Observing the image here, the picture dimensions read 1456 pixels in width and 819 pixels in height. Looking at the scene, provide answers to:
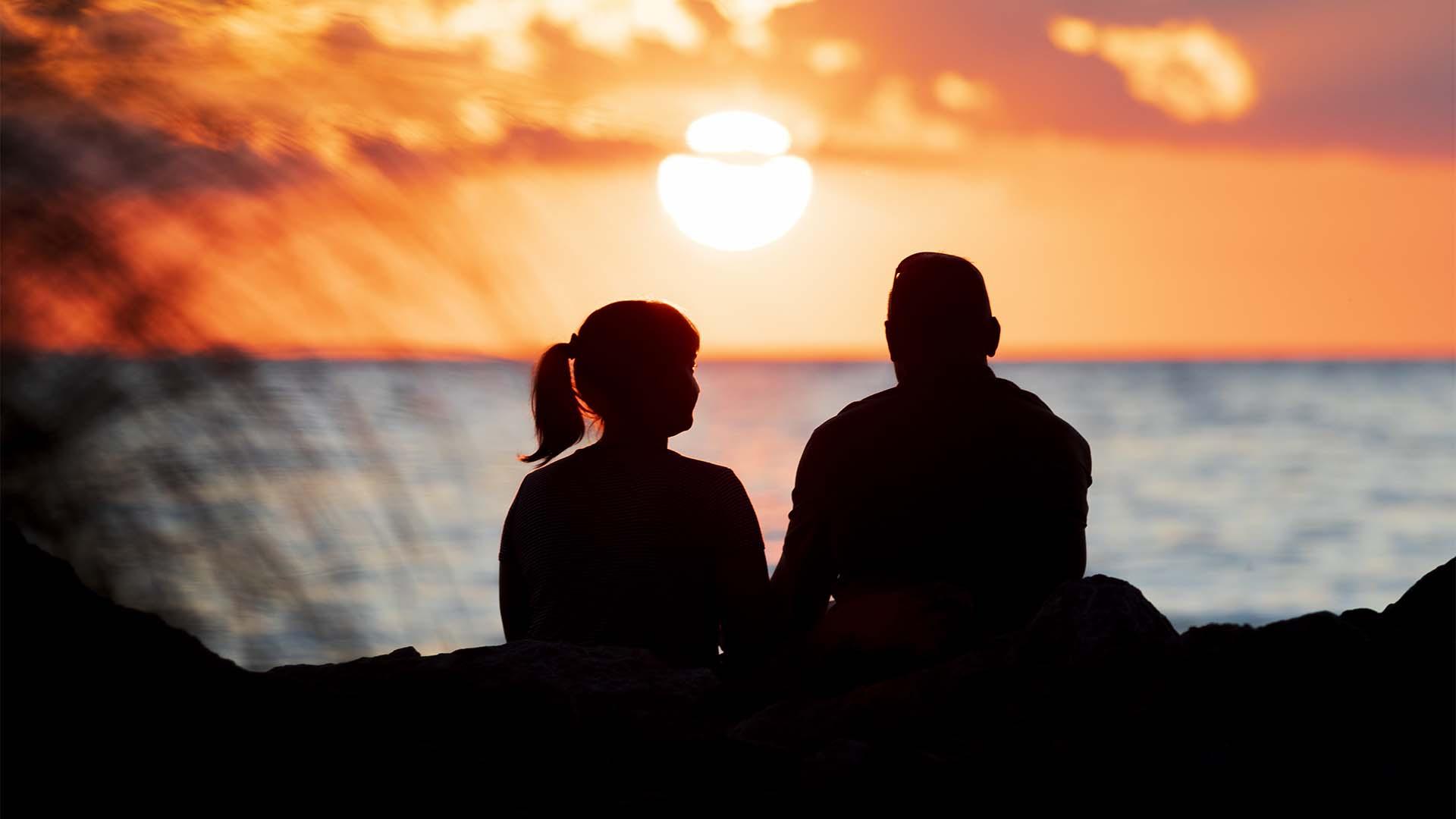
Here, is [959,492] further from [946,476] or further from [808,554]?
[808,554]

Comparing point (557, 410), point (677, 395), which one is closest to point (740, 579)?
point (677, 395)

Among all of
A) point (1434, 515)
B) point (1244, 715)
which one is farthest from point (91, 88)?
point (1434, 515)

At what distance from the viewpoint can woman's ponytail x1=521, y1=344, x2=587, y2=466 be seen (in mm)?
3686

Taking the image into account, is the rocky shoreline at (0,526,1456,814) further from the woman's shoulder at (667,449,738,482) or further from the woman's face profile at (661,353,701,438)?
the woman's face profile at (661,353,701,438)

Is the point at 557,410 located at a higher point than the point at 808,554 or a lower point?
higher

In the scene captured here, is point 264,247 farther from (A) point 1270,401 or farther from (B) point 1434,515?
(A) point 1270,401

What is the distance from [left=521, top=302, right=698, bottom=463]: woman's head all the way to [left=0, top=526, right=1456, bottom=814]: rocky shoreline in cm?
120

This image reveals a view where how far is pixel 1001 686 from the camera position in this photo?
7.93 feet

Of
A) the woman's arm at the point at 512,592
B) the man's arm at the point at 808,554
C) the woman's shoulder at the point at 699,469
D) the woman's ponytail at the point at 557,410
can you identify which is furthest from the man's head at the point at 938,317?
the woman's arm at the point at 512,592

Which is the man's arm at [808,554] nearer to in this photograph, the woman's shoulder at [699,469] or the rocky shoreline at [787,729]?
the woman's shoulder at [699,469]

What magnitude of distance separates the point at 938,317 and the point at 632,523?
3.01ft

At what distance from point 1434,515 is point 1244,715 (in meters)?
20.8

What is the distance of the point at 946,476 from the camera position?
3500 millimetres

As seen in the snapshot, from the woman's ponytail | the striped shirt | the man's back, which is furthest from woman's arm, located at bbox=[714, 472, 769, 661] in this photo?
the woman's ponytail
